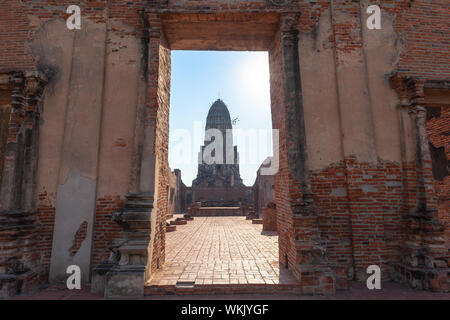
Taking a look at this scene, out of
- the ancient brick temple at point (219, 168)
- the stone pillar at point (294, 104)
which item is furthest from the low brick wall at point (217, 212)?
the stone pillar at point (294, 104)

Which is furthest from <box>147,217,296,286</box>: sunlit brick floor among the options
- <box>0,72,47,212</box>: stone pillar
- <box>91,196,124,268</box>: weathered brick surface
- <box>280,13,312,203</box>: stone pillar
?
<box>0,72,47,212</box>: stone pillar

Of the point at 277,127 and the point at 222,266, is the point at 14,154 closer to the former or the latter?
the point at 222,266

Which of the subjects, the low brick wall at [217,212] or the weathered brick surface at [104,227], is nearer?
the weathered brick surface at [104,227]

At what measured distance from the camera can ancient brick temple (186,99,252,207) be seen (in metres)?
33.3

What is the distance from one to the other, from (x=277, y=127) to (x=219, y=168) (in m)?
34.4

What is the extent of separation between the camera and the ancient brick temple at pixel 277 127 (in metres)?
4.38

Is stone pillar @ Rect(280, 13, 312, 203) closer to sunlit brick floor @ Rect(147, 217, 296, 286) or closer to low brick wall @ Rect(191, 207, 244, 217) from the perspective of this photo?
sunlit brick floor @ Rect(147, 217, 296, 286)

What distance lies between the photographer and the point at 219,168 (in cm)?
3975

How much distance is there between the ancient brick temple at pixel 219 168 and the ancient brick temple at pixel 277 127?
23993 mm

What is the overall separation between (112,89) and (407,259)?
6688mm

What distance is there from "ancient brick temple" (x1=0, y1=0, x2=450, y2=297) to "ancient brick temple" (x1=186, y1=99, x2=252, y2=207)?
23993 mm

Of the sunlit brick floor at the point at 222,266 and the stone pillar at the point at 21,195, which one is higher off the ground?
the stone pillar at the point at 21,195

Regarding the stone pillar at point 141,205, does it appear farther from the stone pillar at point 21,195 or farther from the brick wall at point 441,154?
the brick wall at point 441,154
